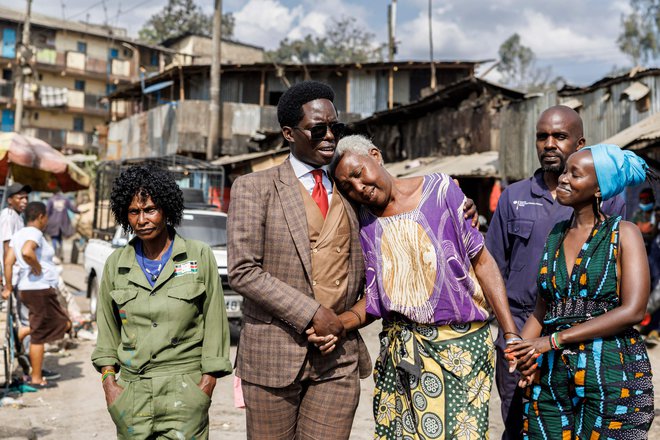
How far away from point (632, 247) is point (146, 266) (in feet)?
7.20

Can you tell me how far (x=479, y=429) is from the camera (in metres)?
3.05

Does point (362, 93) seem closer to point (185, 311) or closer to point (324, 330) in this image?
point (185, 311)

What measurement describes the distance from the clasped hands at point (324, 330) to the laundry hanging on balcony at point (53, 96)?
50596 millimetres

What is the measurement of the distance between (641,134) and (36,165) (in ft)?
25.3

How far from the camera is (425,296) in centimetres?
306

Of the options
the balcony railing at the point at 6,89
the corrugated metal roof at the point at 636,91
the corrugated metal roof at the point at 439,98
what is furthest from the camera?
the balcony railing at the point at 6,89

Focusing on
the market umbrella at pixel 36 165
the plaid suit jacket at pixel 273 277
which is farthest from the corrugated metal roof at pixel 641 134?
the market umbrella at pixel 36 165

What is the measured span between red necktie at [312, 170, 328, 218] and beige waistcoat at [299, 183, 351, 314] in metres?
0.03

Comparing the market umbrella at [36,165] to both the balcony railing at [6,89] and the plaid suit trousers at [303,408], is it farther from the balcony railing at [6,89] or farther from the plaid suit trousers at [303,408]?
the balcony railing at [6,89]

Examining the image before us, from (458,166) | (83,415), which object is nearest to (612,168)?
(83,415)

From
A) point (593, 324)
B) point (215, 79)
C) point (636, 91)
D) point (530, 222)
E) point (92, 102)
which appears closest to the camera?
point (593, 324)

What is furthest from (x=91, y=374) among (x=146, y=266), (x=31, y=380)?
(x=146, y=266)

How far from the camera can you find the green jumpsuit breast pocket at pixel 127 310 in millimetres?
3246

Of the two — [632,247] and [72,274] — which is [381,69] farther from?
Result: [632,247]
